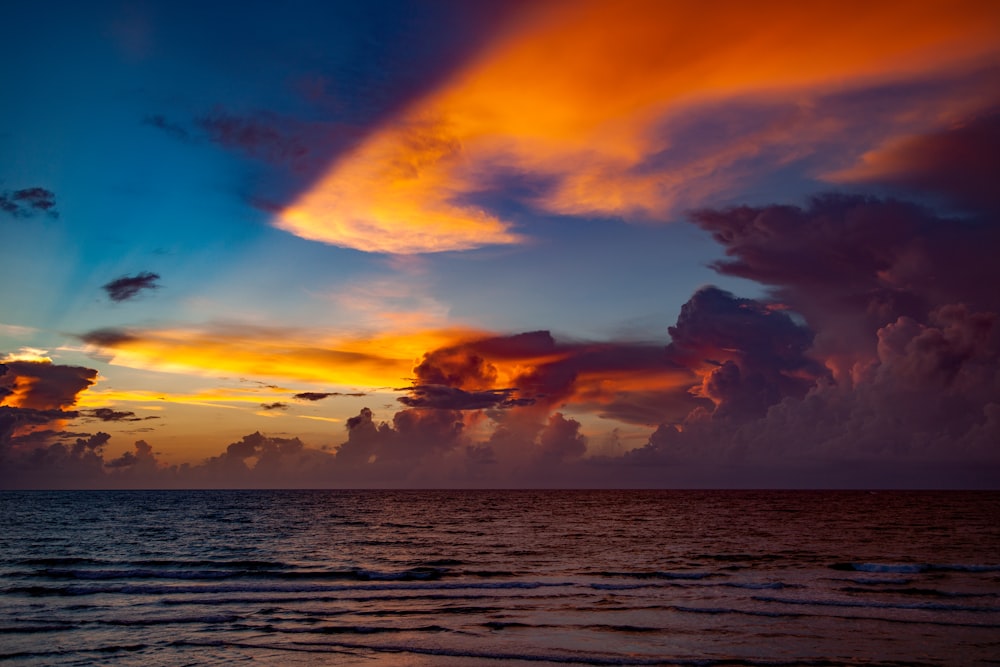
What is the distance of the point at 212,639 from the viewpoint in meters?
23.4

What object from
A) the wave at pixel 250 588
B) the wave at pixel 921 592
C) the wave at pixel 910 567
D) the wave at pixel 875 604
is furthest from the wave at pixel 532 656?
the wave at pixel 910 567

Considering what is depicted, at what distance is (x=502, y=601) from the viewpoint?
3052 centimetres

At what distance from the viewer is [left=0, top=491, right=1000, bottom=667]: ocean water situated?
2161 cm

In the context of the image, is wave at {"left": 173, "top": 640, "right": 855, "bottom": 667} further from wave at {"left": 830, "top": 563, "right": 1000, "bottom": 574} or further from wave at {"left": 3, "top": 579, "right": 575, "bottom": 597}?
wave at {"left": 830, "top": 563, "right": 1000, "bottom": 574}

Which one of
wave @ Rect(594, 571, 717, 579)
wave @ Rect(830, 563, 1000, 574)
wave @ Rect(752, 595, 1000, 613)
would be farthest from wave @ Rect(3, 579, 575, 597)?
wave @ Rect(830, 563, 1000, 574)

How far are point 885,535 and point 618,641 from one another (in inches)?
2116

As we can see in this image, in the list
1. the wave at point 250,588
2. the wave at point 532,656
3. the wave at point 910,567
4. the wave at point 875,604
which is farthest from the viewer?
the wave at point 910,567

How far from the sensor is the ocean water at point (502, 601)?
21.6m

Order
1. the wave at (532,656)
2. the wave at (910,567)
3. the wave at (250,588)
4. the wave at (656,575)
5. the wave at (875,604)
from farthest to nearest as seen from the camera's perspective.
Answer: the wave at (910,567) < the wave at (656,575) < the wave at (250,588) < the wave at (875,604) < the wave at (532,656)

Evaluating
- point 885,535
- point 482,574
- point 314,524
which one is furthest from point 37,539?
point 885,535

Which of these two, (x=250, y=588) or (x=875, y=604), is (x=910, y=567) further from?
(x=250, y=588)

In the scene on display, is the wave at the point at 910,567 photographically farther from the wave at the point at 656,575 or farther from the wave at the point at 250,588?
the wave at the point at 250,588

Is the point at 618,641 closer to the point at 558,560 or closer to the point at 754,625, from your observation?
the point at 754,625

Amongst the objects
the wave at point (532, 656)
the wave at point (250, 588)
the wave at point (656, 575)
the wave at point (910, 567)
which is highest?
the wave at point (532, 656)
